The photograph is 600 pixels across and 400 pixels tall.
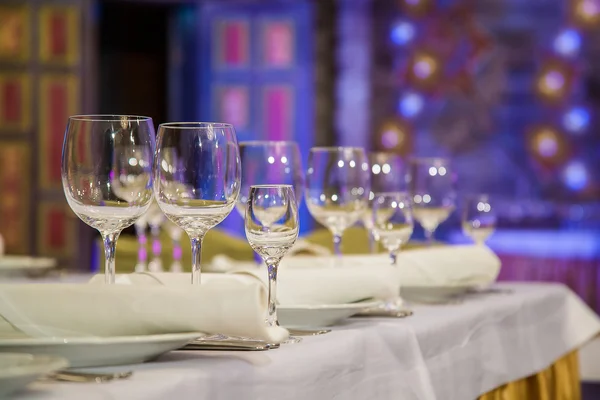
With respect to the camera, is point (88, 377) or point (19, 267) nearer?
point (88, 377)

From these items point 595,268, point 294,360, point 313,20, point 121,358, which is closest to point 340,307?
point 294,360

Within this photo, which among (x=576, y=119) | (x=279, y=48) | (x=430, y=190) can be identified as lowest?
(x=430, y=190)

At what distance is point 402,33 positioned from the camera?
7.93m

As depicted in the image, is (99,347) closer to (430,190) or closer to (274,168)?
(274,168)

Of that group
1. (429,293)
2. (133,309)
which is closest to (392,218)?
(429,293)

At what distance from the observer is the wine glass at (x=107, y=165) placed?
119 cm

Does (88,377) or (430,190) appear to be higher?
(430,190)

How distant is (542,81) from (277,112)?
201 centimetres

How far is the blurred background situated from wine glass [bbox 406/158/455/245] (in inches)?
192

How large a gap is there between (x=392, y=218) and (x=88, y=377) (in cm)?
82

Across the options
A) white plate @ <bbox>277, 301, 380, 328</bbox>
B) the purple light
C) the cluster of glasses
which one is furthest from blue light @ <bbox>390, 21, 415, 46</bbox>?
the cluster of glasses

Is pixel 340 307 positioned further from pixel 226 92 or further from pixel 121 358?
pixel 226 92

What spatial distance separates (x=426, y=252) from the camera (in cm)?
193

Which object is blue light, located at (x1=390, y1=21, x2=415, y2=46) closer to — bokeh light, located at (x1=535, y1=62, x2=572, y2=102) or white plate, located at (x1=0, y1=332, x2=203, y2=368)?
bokeh light, located at (x1=535, y1=62, x2=572, y2=102)
